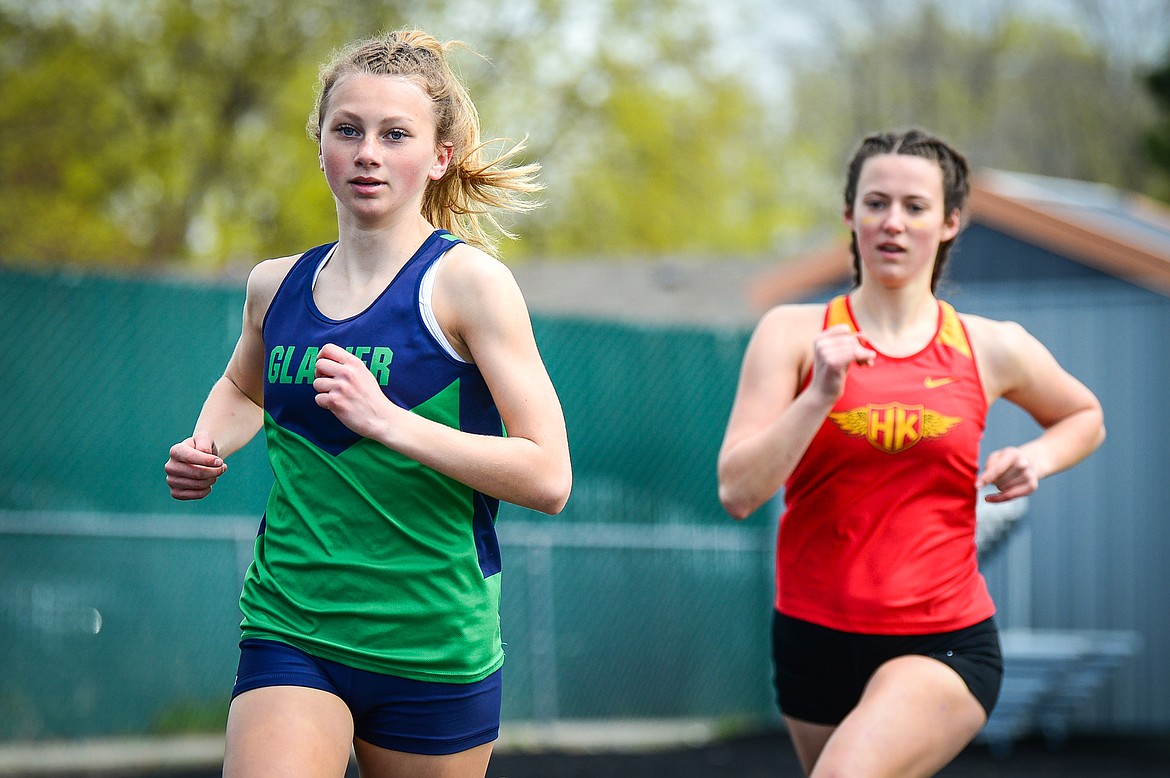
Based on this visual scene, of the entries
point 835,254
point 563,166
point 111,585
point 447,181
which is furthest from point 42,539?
point 563,166

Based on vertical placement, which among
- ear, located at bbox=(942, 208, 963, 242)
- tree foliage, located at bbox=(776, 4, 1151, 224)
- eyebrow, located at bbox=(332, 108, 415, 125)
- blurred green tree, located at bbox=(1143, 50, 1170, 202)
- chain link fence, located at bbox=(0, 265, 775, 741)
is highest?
tree foliage, located at bbox=(776, 4, 1151, 224)

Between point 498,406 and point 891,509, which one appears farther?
point 891,509

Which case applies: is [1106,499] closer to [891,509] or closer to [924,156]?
[924,156]

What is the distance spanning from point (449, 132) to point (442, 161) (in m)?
0.06

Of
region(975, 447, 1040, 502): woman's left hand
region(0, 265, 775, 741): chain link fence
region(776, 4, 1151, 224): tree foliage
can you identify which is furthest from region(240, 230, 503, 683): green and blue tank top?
region(776, 4, 1151, 224): tree foliage

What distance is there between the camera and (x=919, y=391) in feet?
12.9

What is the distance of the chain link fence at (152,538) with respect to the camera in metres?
7.60

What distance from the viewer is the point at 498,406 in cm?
303

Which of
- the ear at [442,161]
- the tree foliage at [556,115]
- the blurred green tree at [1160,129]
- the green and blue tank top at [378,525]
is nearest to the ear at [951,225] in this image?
the ear at [442,161]

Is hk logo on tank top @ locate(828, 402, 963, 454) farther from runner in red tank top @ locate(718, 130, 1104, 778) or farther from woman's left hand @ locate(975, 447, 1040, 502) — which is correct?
woman's left hand @ locate(975, 447, 1040, 502)

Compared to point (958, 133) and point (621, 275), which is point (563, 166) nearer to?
point (621, 275)

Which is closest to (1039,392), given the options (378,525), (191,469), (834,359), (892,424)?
(892,424)

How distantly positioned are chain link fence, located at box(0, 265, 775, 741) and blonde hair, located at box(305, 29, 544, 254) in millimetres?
4768

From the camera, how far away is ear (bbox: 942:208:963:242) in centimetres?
421
